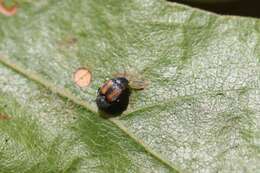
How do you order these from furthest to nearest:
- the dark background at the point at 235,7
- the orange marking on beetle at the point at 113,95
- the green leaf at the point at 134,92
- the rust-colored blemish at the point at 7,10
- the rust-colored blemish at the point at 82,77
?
the rust-colored blemish at the point at 7,10 < the dark background at the point at 235,7 < the rust-colored blemish at the point at 82,77 < the orange marking on beetle at the point at 113,95 < the green leaf at the point at 134,92

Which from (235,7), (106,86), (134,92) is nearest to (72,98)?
(106,86)

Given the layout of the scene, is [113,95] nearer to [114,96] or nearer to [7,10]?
[114,96]

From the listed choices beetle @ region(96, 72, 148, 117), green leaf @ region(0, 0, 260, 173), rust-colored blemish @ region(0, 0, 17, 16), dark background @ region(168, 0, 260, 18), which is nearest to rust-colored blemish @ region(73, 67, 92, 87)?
green leaf @ region(0, 0, 260, 173)

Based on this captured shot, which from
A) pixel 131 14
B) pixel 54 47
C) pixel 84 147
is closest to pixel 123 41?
pixel 131 14

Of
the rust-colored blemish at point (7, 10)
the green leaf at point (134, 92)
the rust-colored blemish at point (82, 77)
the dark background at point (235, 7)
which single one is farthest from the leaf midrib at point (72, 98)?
the dark background at point (235, 7)

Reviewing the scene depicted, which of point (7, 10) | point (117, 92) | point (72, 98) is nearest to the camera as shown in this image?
point (117, 92)

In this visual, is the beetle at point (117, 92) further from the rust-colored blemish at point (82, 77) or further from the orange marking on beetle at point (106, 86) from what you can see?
the rust-colored blemish at point (82, 77)

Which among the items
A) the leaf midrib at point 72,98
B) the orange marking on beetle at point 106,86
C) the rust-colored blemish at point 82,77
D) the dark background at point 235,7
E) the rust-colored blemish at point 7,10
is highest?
the dark background at point 235,7
